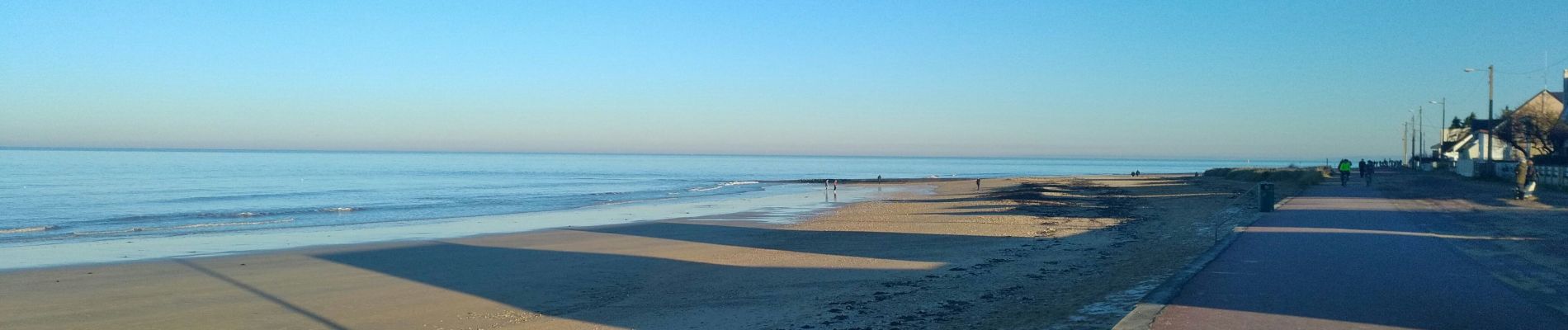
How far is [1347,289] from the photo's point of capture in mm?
8672

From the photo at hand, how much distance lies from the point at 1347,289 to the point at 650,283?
8.14m

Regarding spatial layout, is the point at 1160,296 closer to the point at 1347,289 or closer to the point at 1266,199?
the point at 1347,289

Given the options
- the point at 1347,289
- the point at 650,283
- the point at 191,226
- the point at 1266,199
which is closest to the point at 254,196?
the point at 191,226

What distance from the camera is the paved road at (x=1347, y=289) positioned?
7.02 meters

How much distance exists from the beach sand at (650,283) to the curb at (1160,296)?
23cm

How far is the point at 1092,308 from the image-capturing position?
8.27 m

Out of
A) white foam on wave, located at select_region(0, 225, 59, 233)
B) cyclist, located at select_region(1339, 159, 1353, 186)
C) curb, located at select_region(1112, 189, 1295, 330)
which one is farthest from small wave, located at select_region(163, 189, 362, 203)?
cyclist, located at select_region(1339, 159, 1353, 186)

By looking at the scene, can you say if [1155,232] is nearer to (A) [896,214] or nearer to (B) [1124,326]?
(A) [896,214]

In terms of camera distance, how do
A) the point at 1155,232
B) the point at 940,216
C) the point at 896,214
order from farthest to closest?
1. the point at 896,214
2. the point at 940,216
3. the point at 1155,232

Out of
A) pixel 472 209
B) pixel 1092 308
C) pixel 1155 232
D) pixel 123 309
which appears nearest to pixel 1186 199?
pixel 1155 232

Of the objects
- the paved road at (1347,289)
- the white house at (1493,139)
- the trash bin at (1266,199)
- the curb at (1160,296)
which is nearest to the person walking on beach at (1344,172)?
the white house at (1493,139)

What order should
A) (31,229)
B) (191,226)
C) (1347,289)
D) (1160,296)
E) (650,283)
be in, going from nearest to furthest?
1. (1160,296)
2. (1347,289)
3. (650,283)
4. (31,229)
5. (191,226)

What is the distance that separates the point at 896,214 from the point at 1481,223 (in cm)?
1464

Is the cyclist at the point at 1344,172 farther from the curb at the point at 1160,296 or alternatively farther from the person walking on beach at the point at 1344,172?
the curb at the point at 1160,296
